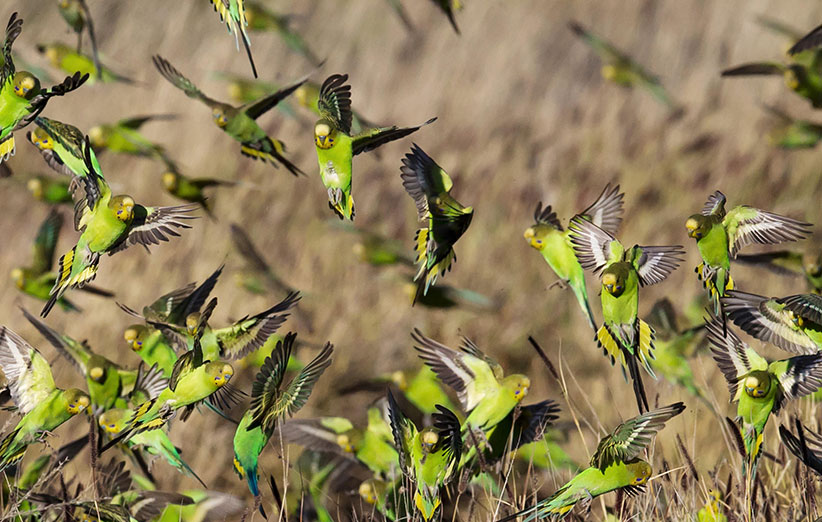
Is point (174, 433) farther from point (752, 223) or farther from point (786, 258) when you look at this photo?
point (752, 223)

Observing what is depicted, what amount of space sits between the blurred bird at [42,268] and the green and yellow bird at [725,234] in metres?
2.38

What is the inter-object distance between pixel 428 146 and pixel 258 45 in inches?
57.3

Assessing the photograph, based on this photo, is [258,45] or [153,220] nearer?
[153,220]

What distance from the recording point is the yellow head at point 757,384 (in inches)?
71.6

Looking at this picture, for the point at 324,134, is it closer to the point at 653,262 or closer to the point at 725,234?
the point at 653,262

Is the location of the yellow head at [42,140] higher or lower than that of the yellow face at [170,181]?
higher

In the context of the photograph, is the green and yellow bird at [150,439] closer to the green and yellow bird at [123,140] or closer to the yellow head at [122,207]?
the yellow head at [122,207]

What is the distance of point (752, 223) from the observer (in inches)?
76.5

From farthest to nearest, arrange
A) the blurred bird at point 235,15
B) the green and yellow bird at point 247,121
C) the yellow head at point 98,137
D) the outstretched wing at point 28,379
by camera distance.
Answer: the yellow head at point 98,137 → the green and yellow bird at point 247,121 → the outstretched wing at point 28,379 → the blurred bird at point 235,15

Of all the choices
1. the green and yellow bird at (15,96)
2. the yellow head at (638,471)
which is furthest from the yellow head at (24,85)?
the yellow head at (638,471)

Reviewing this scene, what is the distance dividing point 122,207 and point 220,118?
2.68ft

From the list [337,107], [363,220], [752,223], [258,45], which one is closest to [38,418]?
[337,107]

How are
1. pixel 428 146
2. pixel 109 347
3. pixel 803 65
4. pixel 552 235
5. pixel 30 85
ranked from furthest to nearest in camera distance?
pixel 428 146
pixel 109 347
pixel 803 65
pixel 552 235
pixel 30 85

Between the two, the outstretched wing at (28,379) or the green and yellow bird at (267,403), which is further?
the outstretched wing at (28,379)
